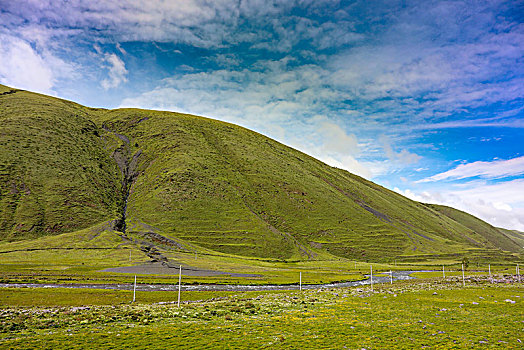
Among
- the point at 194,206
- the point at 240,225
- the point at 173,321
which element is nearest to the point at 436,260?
the point at 240,225

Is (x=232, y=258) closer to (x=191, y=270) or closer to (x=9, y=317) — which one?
(x=191, y=270)

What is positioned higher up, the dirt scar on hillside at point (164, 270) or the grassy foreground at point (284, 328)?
the grassy foreground at point (284, 328)

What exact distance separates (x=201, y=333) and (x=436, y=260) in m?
217

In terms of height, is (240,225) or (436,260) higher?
(240,225)

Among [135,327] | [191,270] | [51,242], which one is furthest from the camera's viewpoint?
[51,242]

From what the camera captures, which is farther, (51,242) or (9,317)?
(51,242)

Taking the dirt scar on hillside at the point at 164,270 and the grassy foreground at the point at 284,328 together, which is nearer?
the grassy foreground at the point at 284,328

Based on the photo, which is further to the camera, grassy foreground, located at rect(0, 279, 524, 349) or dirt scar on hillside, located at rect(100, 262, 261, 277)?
dirt scar on hillside, located at rect(100, 262, 261, 277)

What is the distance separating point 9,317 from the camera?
29.3 m

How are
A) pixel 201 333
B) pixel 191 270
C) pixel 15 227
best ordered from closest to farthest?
pixel 201 333, pixel 191 270, pixel 15 227

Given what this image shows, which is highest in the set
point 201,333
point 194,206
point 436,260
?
point 194,206

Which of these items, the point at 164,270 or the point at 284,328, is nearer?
the point at 284,328

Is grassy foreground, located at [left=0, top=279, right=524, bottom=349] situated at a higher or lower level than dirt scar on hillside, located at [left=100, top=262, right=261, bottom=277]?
higher

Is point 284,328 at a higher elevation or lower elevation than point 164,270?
higher
